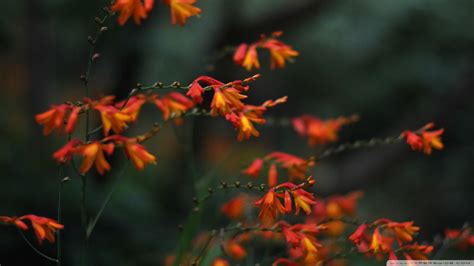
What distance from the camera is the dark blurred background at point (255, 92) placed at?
3.38 metres

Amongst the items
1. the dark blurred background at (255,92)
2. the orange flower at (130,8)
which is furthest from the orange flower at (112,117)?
the dark blurred background at (255,92)

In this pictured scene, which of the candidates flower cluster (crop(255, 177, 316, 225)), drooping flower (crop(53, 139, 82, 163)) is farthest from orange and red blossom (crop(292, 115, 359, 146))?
drooping flower (crop(53, 139, 82, 163))

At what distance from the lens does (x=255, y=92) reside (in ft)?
20.8

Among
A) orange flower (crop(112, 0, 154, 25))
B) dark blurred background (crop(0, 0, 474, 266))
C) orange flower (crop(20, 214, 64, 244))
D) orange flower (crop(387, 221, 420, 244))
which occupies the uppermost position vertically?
orange flower (crop(112, 0, 154, 25))

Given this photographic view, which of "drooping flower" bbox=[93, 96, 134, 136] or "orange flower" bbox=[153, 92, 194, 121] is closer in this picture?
"drooping flower" bbox=[93, 96, 134, 136]

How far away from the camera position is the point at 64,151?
1.38 metres

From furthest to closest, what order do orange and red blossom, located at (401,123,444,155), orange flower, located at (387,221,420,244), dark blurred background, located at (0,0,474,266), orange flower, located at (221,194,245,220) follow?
dark blurred background, located at (0,0,474,266) → orange flower, located at (221,194,245,220) → orange and red blossom, located at (401,123,444,155) → orange flower, located at (387,221,420,244)

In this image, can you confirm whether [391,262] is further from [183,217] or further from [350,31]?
[350,31]

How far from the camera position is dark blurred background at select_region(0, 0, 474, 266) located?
133 inches

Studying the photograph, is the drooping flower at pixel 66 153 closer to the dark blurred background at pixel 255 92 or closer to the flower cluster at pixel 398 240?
the flower cluster at pixel 398 240

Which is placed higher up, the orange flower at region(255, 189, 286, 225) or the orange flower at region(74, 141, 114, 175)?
the orange flower at region(74, 141, 114, 175)

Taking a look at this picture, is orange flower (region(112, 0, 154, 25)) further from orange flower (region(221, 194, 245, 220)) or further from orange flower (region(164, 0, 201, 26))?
orange flower (region(221, 194, 245, 220))

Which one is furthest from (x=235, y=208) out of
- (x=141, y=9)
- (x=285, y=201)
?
(x=141, y=9)

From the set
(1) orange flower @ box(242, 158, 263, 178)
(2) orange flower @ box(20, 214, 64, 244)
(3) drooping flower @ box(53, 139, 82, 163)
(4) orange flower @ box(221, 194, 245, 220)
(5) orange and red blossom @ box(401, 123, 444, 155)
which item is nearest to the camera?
(3) drooping flower @ box(53, 139, 82, 163)
